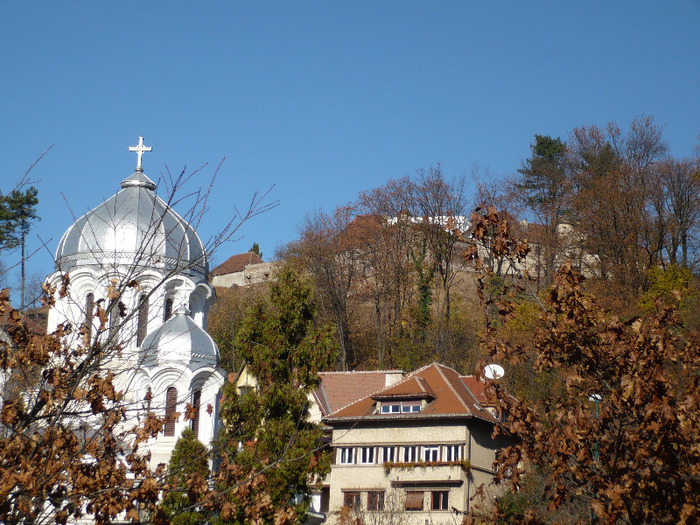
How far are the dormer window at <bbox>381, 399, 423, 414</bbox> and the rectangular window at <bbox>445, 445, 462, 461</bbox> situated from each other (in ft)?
6.29

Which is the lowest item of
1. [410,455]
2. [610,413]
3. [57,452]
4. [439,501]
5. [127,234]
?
[439,501]

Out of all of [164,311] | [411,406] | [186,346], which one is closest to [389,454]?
[411,406]

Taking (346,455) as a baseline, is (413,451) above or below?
above

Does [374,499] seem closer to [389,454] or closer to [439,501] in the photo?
[389,454]

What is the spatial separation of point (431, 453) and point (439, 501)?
1704 millimetres

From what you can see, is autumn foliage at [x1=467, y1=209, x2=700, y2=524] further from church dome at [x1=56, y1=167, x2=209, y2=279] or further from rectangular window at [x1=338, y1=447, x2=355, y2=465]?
rectangular window at [x1=338, y1=447, x2=355, y2=465]

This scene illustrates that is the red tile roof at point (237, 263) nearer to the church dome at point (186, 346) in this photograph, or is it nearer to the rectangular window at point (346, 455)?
the rectangular window at point (346, 455)

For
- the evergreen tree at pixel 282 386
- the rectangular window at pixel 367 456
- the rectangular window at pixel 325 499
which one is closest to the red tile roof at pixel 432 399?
the rectangular window at pixel 367 456

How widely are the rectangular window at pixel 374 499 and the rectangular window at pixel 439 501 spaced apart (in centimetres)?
177

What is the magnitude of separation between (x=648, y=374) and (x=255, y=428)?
1245 cm

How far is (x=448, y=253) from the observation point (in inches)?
1955

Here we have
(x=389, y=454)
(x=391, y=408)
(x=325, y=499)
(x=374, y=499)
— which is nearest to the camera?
(x=374, y=499)

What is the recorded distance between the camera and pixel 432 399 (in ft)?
110

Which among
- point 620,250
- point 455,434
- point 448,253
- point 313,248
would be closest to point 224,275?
point 313,248
